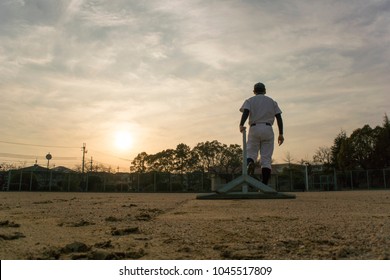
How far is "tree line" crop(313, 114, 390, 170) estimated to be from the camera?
1490 inches

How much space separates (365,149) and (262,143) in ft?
122

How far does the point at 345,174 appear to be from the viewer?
35.1 metres

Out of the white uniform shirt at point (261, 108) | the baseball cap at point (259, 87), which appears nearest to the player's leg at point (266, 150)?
the white uniform shirt at point (261, 108)

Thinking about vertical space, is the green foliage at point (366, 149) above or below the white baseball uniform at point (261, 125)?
above

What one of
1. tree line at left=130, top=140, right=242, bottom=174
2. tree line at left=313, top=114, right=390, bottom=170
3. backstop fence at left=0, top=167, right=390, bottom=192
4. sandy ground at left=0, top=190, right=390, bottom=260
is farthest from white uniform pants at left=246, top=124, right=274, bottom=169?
tree line at left=130, top=140, right=242, bottom=174

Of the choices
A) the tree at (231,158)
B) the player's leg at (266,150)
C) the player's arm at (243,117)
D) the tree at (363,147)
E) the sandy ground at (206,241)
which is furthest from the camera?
the tree at (231,158)

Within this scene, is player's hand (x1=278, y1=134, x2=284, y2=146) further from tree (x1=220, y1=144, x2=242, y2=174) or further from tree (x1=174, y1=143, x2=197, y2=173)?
tree (x1=174, y1=143, x2=197, y2=173)

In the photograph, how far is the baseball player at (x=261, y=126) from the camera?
6.13 metres

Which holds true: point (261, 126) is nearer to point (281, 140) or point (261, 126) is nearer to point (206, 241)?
point (281, 140)

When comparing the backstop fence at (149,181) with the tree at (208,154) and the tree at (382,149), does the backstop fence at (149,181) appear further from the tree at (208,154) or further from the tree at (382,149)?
the tree at (208,154)
